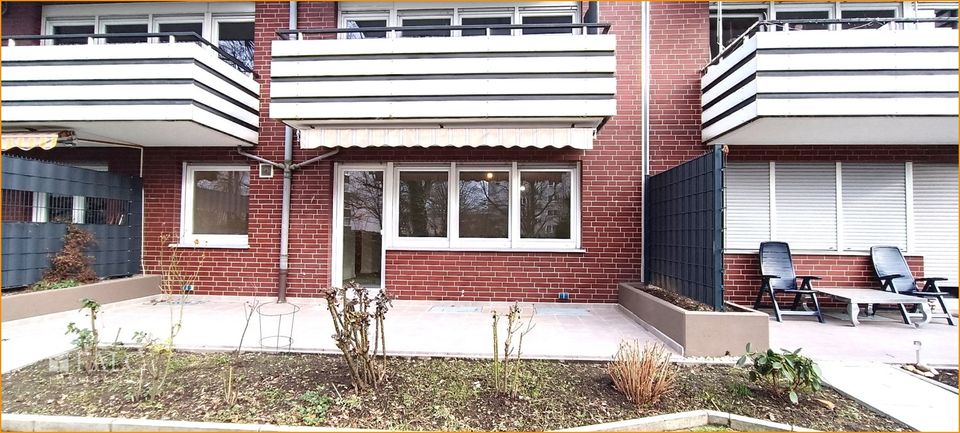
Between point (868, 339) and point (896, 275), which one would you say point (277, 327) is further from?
point (896, 275)

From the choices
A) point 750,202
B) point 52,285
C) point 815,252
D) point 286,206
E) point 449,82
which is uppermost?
point 449,82

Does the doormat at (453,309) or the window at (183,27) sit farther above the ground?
the window at (183,27)

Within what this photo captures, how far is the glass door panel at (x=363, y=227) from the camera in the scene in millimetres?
8820

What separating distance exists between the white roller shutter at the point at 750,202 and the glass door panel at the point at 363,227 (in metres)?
7.00

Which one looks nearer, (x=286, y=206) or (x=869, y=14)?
(x=869, y=14)

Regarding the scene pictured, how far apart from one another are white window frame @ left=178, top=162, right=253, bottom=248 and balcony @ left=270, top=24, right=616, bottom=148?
9.38 ft

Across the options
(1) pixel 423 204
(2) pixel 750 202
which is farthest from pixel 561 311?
(2) pixel 750 202

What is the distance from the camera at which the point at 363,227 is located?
890cm

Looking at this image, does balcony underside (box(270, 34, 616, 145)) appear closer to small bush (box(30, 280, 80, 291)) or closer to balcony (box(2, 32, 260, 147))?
balcony (box(2, 32, 260, 147))

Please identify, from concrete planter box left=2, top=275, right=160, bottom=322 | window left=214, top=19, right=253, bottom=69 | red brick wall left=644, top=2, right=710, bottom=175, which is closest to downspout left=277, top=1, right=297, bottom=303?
window left=214, top=19, right=253, bottom=69

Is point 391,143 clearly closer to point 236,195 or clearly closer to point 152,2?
point 236,195

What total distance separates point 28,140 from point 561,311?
963cm

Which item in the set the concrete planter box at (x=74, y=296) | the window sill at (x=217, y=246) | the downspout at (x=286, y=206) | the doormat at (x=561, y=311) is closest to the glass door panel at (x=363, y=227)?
the downspout at (x=286, y=206)

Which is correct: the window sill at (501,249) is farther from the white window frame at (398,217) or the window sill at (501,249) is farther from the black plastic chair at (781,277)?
the black plastic chair at (781,277)
